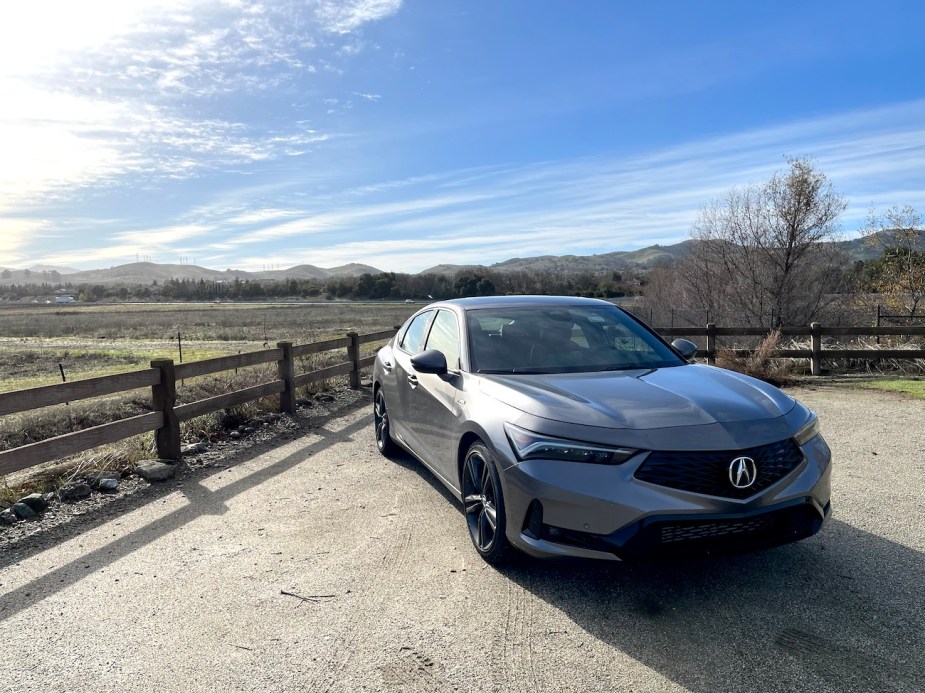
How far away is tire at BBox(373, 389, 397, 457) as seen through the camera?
672cm

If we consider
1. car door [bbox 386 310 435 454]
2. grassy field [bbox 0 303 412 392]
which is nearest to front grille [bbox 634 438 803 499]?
car door [bbox 386 310 435 454]

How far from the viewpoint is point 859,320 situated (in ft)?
73.0

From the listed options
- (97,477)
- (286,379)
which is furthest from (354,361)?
(97,477)

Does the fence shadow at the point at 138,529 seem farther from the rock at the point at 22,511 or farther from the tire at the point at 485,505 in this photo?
the tire at the point at 485,505

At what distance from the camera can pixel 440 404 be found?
4.71 meters

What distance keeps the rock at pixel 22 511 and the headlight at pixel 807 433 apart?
223 inches

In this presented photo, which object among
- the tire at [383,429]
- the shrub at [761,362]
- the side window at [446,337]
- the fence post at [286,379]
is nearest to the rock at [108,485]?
the tire at [383,429]

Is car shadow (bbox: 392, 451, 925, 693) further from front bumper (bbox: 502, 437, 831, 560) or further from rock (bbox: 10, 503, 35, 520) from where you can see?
rock (bbox: 10, 503, 35, 520)

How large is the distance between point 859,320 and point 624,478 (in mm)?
23106

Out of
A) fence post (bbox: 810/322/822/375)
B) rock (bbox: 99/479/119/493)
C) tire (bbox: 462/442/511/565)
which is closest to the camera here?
tire (bbox: 462/442/511/565)

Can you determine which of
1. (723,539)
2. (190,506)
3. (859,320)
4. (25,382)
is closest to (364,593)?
(723,539)

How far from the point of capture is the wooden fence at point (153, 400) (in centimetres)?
526

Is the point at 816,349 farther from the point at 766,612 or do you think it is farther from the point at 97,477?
the point at 97,477

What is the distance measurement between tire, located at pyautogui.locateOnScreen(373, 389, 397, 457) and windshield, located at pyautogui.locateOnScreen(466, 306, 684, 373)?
6.98 ft
